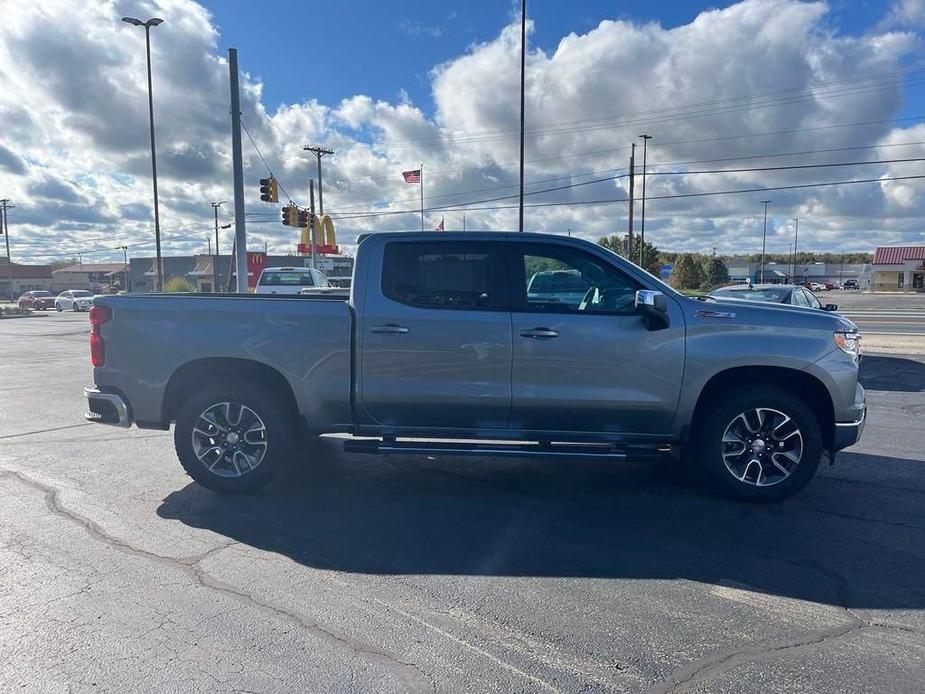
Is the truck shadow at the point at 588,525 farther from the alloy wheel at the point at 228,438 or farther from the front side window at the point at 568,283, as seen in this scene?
the front side window at the point at 568,283

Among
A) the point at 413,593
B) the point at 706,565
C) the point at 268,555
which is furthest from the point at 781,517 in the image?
the point at 268,555

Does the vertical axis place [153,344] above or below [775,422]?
above

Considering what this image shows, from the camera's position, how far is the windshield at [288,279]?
20931mm

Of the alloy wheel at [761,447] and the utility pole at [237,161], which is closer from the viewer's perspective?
the alloy wheel at [761,447]

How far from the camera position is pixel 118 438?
7645 millimetres

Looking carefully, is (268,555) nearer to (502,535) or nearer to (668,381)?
(502,535)

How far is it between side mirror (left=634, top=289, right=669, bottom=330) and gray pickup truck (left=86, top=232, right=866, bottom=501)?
0.05 ft

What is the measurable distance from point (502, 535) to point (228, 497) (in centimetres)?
231

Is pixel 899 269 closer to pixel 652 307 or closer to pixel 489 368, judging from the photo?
pixel 652 307

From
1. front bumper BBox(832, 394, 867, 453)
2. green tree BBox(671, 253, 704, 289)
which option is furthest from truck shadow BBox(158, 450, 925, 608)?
green tree BBox(671, 253, 704, 289)

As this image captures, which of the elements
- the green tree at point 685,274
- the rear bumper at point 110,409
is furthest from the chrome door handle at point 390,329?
the green tree at point 685,274

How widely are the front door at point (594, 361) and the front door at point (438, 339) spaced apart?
15 centimetres

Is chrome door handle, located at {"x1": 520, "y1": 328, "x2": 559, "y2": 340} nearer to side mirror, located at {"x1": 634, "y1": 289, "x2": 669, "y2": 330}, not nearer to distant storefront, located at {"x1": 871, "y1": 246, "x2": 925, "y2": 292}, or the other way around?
side mirror, located at {"x1": 634, "y1": 289, "x2": 669, "y2": 330}

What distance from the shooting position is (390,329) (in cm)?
531
